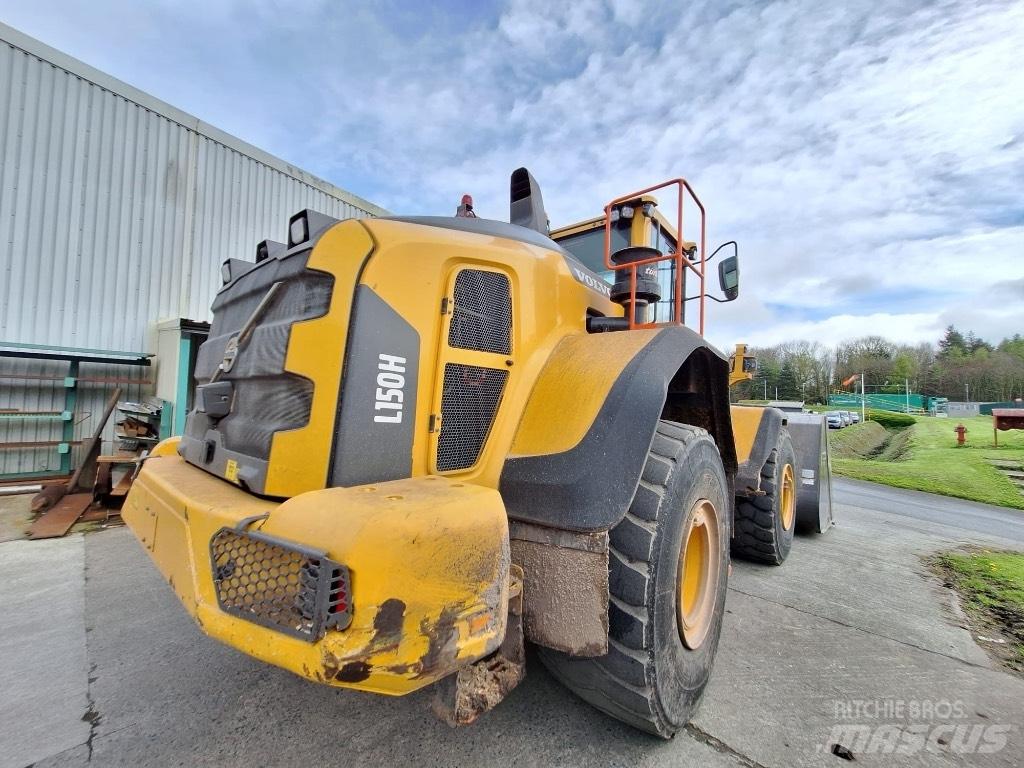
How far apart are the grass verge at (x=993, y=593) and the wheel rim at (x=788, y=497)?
4.15 feet

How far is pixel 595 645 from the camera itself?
168cm

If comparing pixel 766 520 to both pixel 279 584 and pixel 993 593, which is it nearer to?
pixel 993 593

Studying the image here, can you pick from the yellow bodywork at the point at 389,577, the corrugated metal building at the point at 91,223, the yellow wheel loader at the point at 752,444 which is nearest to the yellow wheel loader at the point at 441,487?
the yellow bodywork at the point at 389,577

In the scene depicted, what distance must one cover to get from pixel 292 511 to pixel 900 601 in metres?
4.47

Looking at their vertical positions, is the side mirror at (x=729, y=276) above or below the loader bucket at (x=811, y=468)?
above

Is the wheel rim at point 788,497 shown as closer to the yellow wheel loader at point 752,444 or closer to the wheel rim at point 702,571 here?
the yellow wheel loader at point 752,444

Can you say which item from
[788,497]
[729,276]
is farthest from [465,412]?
[788,497]

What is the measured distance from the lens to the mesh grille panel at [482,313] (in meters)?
1.96

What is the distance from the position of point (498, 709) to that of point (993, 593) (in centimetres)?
440

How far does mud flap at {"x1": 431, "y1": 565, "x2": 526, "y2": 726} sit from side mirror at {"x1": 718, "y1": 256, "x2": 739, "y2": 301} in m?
2.66

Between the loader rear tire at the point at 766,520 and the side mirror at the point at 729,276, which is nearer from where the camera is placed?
the side mirror at the point at 729,276

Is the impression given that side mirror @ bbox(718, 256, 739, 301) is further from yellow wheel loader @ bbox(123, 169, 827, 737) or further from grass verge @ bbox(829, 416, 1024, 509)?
grass verge @ bbox(829, 416, 1024, 509)

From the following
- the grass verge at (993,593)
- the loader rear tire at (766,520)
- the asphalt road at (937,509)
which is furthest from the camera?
the asphalt road at (937,509)

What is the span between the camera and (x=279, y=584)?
1354 millimetres
